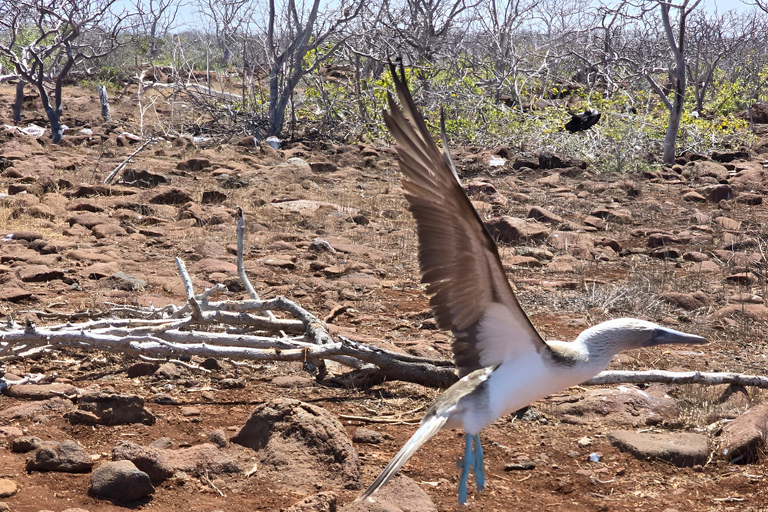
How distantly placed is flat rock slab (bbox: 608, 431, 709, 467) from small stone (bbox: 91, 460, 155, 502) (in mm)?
1963

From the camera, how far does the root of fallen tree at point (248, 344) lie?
385cm

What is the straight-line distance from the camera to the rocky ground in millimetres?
3020

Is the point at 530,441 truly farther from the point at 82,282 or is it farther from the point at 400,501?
the point at 82,282

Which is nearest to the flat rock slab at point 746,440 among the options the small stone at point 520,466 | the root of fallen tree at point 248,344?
the root of fallen tree at point 248,344

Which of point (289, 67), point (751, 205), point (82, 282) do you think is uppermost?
point (289, 67)

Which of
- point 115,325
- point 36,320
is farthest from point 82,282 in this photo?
point 115,325

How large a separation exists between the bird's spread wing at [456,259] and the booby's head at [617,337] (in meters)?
0.19

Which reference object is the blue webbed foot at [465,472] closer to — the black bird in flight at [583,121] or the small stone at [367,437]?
the small stone at [367,437]

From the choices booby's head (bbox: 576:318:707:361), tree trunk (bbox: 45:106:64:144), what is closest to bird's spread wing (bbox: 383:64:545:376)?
booby's head (bbox: 576:318:707:361)

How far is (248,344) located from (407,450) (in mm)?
1757

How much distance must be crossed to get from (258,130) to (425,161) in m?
13.1

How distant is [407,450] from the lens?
2373mm

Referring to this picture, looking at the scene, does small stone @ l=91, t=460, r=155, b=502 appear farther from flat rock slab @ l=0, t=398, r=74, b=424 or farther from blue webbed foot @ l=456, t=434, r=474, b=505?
blue webbed foot @ l=456, t=434, r=474, b=505

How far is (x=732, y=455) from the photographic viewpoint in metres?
3.42
